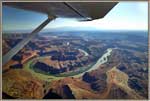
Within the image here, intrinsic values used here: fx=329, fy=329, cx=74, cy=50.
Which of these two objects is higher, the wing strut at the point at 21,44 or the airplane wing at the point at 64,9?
the airplane wing at the point at 64,9

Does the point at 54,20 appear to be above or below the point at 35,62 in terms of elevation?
above

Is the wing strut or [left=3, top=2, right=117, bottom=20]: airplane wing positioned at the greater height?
[left=3, top=2, right=117, bottom=20]: airplane wing

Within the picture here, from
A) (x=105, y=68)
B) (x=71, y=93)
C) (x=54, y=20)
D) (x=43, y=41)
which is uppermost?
(x=54, y=20)

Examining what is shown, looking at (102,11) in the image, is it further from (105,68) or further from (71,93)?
(71,93)

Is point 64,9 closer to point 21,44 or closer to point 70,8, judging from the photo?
point 70,8

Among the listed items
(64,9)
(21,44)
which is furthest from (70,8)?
(21,44)

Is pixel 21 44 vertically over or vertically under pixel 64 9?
under

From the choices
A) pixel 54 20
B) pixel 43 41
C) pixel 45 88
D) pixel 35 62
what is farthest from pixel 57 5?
pixel 45 88
